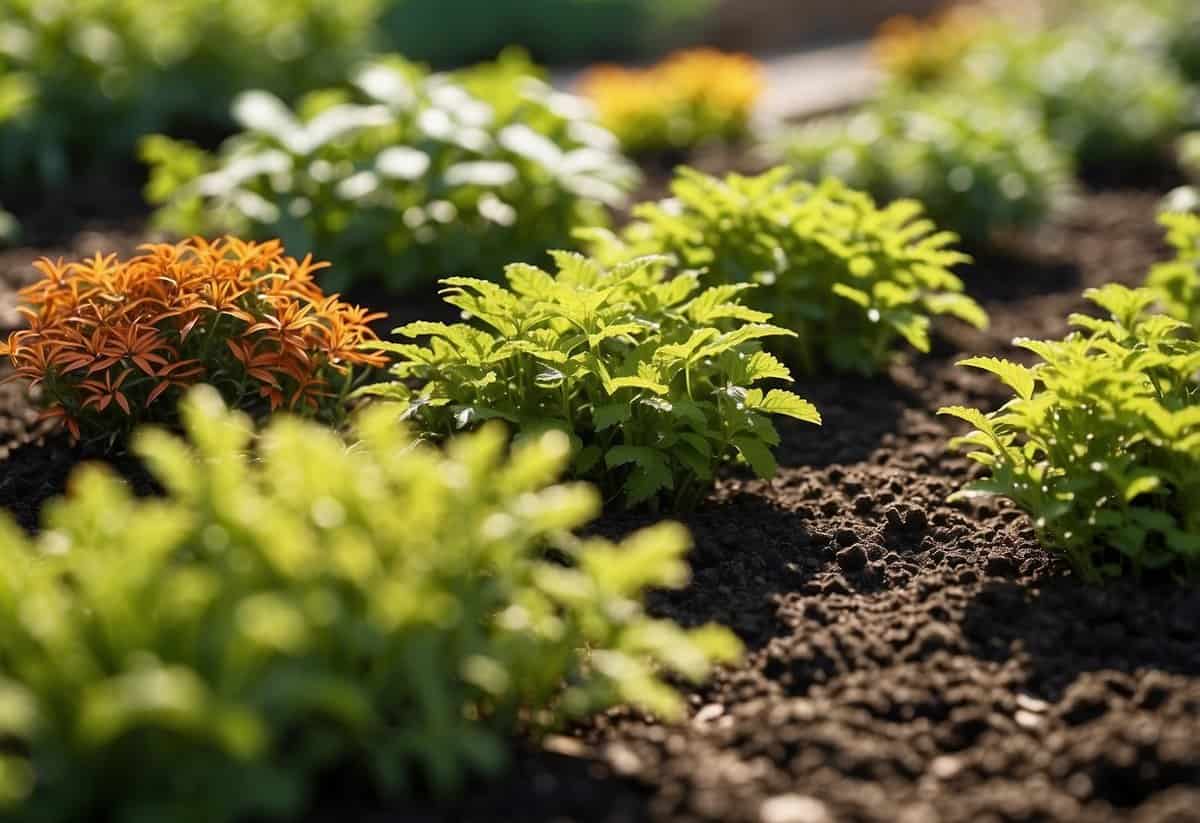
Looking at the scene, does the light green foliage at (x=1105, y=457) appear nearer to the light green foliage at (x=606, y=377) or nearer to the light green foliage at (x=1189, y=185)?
the light green foliage at (x=606, y=377)

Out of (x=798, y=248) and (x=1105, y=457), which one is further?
(x=798, y=248)

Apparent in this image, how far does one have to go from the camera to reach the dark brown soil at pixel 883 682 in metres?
2.23

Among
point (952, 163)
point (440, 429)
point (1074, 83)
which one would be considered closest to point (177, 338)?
point (440, 429)

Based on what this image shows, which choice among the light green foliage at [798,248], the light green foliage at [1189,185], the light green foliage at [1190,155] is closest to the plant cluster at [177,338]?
the light green foliage at [798,248]

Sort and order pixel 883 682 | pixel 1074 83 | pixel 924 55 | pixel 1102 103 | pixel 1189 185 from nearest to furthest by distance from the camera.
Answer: pixel 883 682
pixel 1189 185
pixel 1102 103
pixel 1074 83
pixel 924 55

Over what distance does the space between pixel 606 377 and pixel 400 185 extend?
1.81 m

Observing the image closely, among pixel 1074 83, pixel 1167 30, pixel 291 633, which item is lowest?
pixel 291 633

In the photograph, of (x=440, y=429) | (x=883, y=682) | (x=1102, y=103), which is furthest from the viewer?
(x=1102, y=103)

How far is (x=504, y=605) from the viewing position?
244 centimetres

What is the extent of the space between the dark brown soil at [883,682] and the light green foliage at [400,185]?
3.90 ft

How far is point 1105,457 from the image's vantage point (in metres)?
2.81

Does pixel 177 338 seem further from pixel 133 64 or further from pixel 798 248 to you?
pixel 133 64

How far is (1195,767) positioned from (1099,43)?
6.85m

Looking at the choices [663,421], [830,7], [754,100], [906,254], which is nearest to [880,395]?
[906,254]
